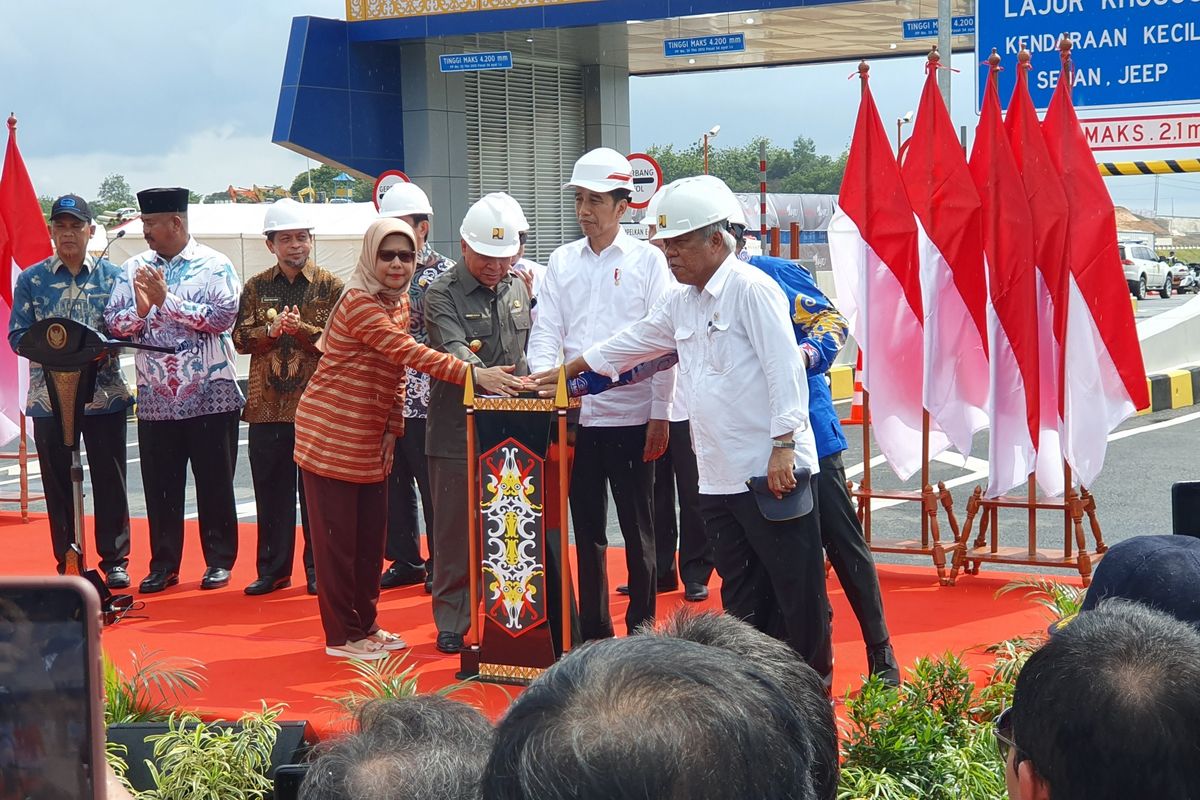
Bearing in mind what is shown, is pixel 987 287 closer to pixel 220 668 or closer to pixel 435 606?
pixel 435 606

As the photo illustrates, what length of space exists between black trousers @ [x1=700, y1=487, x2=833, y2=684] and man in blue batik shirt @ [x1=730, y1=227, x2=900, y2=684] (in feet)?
0.66

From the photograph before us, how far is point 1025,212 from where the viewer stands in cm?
593

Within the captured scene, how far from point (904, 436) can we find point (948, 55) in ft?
29.8

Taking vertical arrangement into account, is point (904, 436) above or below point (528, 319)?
below

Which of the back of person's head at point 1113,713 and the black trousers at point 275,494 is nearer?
the back of person's head at point 1113,713

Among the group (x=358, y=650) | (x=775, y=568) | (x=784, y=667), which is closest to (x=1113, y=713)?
(x=784, y=667)

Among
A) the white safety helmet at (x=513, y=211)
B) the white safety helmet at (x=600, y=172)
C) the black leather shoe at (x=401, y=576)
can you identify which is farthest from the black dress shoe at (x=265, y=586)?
the white safety helmet at (x=600, y=172)

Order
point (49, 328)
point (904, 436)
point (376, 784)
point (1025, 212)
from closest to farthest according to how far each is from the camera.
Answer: point (376, 784) < point (49, 328) < point (1025, 212) < point (904, 436)

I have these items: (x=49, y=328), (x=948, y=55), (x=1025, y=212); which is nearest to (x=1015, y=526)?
(x=1025, y=212)

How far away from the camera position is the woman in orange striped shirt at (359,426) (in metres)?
4.94

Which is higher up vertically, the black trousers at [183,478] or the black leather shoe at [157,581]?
the black trousers at [183,478]

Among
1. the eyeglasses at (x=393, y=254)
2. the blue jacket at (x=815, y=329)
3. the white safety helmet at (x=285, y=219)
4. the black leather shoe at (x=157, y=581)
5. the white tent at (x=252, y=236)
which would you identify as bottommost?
the black leather shoe at (x=157, y=581)

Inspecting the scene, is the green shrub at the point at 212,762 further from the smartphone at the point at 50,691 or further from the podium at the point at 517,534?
the smartphone at the point at 50,691

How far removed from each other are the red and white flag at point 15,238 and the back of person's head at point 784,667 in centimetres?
696
